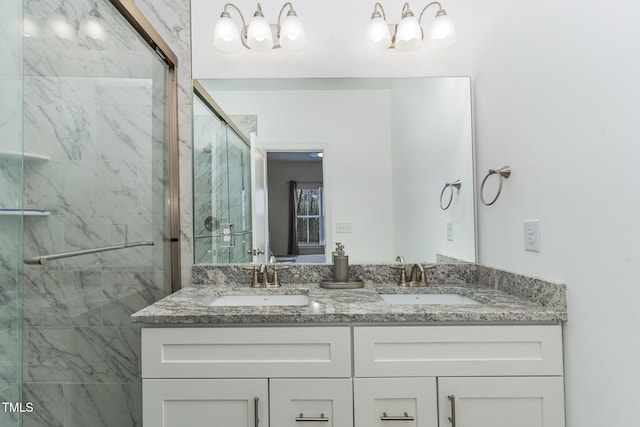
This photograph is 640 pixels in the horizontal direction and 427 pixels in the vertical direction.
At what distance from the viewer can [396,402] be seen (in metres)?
1.17

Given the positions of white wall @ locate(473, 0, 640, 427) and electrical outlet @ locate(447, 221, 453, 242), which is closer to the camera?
white wall @ locate(473, 0, 640, 427)

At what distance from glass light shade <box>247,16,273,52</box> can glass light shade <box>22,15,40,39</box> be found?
0.81 m

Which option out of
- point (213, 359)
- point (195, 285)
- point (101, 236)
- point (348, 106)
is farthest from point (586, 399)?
point (101, 236)

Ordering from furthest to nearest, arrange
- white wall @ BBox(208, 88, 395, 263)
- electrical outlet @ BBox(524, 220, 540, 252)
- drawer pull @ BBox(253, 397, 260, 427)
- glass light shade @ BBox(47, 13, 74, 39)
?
white wall @ BBox(208, 88, 395, 263) → glass light shade @ BBox(47, 13, 74, 39) → electrical outlet @ BBox(524, 220, 540, 252) → drawer pull @ BBox(253, 397, 260, 427)

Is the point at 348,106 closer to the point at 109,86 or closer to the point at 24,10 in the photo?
the point at 109,86

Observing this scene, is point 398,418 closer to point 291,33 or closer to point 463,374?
point 463,374

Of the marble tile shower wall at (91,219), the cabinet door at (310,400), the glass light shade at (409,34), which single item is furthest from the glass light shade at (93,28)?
the cabinet door at (310,400)

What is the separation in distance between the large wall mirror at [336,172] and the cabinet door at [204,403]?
27.0 inches

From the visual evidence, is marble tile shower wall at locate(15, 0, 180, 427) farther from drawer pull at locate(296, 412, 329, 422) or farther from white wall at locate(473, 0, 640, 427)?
white wall at locate(473, 0, 640, 427)

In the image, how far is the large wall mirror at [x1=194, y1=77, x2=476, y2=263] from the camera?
5.75 ft

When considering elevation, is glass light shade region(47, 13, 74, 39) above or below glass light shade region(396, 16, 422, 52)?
below

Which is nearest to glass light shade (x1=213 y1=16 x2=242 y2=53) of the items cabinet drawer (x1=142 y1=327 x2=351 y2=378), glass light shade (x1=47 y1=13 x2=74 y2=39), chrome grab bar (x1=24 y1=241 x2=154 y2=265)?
glass light shade (x1=47 y1=13 x2=74 y2=39)

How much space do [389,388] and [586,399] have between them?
57cm

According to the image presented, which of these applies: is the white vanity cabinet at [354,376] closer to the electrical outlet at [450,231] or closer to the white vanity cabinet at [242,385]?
the white vanity cabinet at [242,385]
